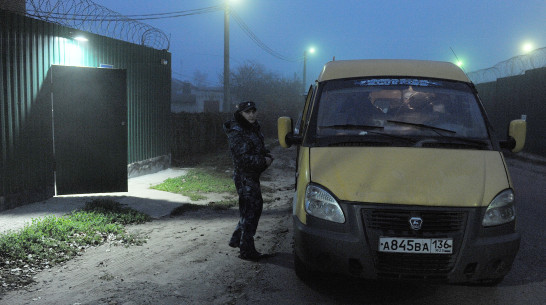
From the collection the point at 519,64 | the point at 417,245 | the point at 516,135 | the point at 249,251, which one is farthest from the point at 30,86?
the point at 519,64

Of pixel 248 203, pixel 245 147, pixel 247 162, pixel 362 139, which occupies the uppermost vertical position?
pixel 362 139

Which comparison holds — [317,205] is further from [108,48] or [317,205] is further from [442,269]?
[108,48]

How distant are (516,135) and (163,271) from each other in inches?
154

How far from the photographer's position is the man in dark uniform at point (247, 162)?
5.34m

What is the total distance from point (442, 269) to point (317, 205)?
111cm

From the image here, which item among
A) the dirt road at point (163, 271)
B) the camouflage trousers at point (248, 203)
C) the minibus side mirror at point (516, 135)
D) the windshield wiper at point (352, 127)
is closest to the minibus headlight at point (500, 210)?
the minibus side mirror at point (516, 135)

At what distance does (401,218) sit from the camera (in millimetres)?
3734

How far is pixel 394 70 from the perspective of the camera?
17.6 ft

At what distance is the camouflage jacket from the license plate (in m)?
2.02

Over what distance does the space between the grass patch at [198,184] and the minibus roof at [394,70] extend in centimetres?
505

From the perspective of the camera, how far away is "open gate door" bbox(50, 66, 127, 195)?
8.99m

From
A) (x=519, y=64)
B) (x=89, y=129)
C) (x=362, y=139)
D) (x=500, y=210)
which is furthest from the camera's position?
(x=519, y=64)

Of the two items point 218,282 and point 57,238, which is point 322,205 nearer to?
point 218,282

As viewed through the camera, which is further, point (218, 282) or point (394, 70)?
point (394, 70)
